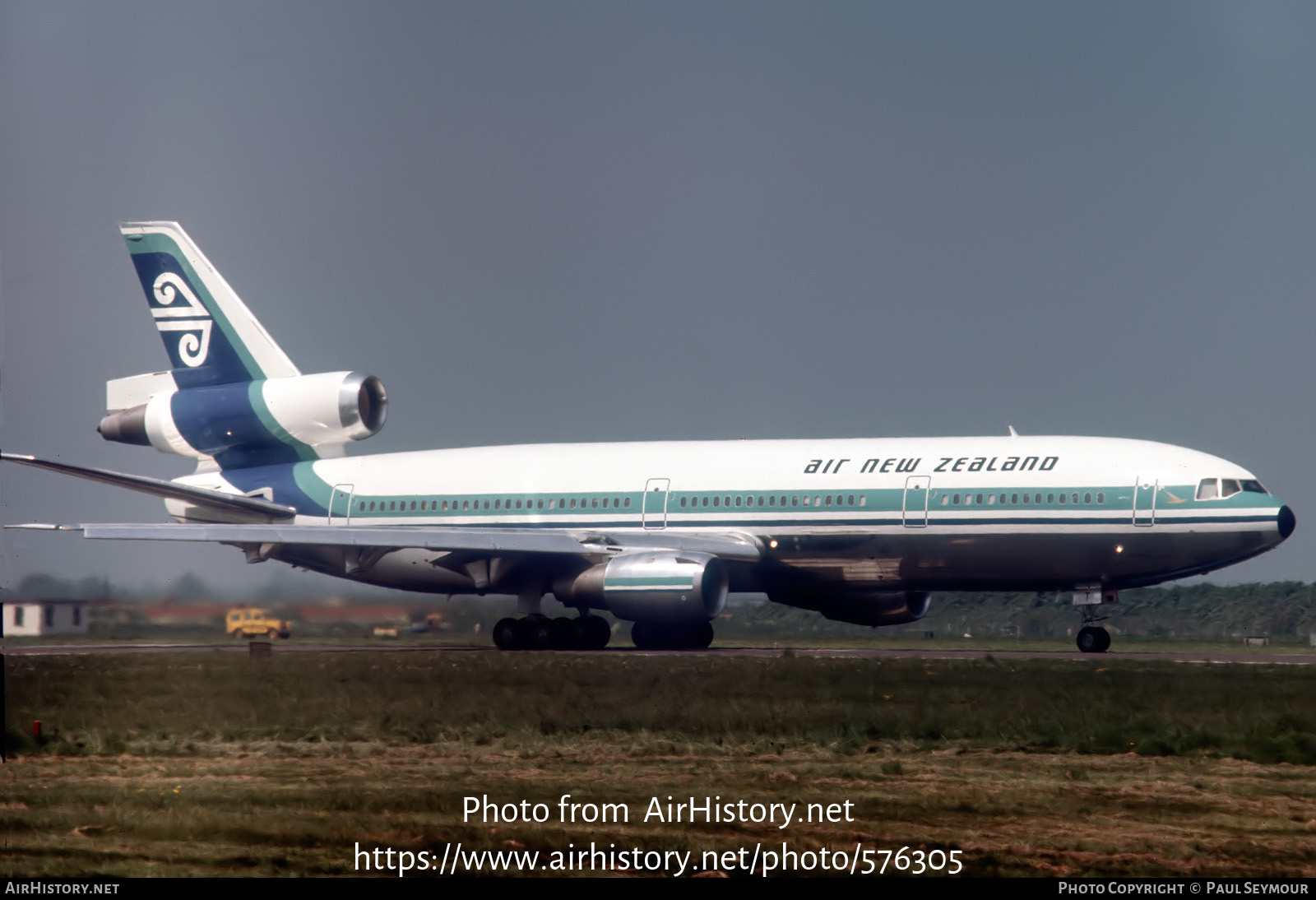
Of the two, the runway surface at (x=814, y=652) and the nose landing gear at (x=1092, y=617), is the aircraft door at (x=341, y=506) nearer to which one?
the runway surface at (x=814, y=652)

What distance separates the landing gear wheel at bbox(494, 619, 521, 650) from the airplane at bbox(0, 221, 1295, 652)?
34 mm

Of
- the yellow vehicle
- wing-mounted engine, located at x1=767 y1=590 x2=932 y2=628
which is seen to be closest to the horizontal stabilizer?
the yellow vehicle

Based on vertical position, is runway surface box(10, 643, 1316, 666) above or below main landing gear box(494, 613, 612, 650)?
below

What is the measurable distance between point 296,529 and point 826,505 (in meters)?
10.6

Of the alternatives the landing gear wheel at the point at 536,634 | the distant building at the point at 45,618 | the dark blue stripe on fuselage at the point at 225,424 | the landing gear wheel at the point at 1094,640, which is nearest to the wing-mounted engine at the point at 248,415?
the dark blue stripe on fuselage at the point at 225,424

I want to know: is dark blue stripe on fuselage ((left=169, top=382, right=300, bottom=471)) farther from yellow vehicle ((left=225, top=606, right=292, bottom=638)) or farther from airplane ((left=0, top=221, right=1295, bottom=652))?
yellow vehicle ((left=225, top=606, right=292, bottom=638))

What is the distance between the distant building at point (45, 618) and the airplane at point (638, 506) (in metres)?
5.06

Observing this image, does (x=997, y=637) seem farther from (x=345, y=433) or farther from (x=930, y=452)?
(x=345, y=433)

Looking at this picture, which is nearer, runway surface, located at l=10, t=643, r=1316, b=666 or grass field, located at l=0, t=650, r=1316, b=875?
grass field, located at l=0, t=650, r=1316, b=875

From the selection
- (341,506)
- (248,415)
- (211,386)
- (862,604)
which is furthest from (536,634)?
(211,386)

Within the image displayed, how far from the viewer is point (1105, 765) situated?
14383 mm

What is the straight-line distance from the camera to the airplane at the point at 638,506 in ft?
98.5

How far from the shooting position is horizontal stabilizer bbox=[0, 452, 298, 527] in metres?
32.8

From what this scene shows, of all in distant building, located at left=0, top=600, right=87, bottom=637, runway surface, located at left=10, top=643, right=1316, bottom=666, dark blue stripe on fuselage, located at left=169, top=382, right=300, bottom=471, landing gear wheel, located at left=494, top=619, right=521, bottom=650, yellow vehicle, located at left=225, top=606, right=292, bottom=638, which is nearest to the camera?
distant building, located at left=0, top=600, right=87, bottom=637
